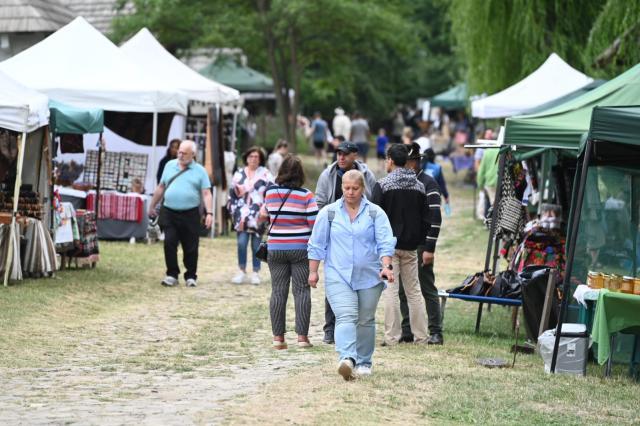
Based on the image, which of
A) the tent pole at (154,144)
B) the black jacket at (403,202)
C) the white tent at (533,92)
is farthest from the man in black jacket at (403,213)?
the tent pole at (154,144)

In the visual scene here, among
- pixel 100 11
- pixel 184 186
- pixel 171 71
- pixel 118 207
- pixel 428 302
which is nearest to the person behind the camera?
pixel 428 302

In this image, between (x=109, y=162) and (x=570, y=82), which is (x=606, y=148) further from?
(x=109, y=162)

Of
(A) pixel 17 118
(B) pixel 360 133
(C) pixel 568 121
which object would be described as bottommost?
(A) pixel 17 118

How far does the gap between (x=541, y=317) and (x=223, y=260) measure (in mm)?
8295

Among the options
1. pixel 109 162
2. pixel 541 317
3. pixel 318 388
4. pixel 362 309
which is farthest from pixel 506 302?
pixel 109 162

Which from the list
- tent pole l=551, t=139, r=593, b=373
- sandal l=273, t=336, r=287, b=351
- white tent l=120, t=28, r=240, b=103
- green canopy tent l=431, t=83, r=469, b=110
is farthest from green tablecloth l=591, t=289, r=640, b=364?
green canopy tent l=431, t=83, r=469, b=110

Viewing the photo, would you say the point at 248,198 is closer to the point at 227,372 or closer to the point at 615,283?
the point at 227,372

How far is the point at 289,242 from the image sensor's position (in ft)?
35.4

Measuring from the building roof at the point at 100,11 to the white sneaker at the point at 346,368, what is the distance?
1042 inches

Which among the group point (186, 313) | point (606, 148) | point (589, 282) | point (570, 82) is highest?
point (570, 82)

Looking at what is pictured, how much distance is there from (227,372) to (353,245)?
5.04ft

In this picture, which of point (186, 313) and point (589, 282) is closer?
point (589, 282)

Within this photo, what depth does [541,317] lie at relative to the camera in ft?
37.9

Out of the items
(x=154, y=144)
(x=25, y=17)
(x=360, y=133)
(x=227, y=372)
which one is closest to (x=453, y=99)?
(x=360, y=133)
